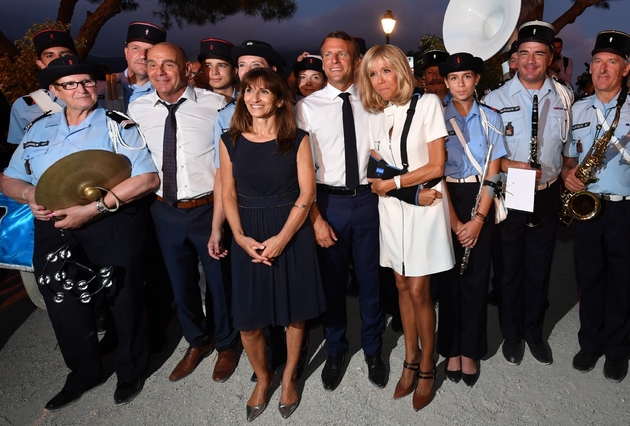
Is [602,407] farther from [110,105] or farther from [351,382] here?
[110,105]

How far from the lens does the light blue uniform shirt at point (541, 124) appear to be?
3.28 m

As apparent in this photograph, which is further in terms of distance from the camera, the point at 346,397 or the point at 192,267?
the point at 192,267

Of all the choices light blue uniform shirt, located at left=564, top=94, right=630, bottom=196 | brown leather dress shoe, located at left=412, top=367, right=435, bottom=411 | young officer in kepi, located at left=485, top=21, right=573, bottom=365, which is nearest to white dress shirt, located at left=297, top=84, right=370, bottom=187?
young officer in kepi, located at left=485, top=21, right=573, bottom=365

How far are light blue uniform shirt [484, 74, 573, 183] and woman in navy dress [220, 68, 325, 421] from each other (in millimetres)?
1586

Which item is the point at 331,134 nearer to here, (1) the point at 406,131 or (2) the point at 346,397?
(1) the point at 406,131

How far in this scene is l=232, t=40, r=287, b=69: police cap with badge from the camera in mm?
3354

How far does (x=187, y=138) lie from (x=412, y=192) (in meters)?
1.62

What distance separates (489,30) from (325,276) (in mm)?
2903

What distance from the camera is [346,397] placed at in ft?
10.2

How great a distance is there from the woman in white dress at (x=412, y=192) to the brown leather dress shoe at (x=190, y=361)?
1.65 meters

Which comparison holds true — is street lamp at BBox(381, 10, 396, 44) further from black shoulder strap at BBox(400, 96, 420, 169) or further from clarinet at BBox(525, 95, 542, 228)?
black shoulder strap at BBox(400, 96, 420, 169)

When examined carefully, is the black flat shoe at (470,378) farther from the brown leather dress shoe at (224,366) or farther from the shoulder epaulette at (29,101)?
the shoulder epaulette at (29,101)

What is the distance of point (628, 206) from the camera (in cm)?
315

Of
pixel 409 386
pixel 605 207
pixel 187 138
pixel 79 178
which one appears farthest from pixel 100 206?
pixel 605 207
